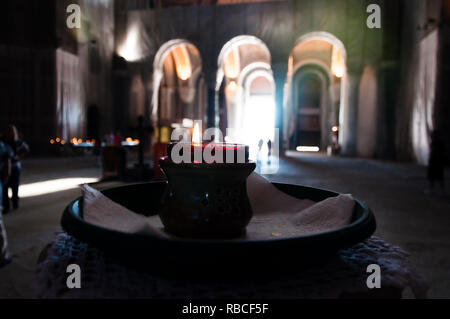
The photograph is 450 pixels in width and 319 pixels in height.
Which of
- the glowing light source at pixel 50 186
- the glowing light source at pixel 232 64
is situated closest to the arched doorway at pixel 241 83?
the glowing light source at pixel 232 64

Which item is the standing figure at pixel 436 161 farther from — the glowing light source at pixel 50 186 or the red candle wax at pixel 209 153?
the glowing light source at pixel 50 186

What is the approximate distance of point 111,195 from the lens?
50.6 inches

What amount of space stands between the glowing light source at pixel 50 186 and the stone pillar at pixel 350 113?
1269 cm

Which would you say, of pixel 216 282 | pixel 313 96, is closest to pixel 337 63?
pixel 313 96

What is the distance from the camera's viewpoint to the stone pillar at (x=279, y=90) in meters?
16.9

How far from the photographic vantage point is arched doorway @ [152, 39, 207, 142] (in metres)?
21.6

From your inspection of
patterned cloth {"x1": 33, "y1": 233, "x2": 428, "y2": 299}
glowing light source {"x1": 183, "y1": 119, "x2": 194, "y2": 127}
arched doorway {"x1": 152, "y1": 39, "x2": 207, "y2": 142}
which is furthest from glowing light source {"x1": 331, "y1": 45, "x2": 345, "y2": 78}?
patterned cloth {"x1": 33, "y1": 233, "x2": 428, "y2": 299}

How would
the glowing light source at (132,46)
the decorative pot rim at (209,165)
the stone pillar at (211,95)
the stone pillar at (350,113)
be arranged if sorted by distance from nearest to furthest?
the decorative pot rim at (209,165) < the stone pillar at (350,113) < the stone pillar at (211,95) < the glowing light source at (132,46)

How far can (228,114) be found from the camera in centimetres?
2497

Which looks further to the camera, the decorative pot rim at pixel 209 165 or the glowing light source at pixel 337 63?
the glowing light source at pixel 337 63

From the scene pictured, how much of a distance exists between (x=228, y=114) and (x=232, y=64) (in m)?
3.59

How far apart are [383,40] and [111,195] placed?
57.8 feet

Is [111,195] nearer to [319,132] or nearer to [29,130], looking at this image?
[29,130]

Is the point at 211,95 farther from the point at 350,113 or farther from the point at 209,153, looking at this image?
the point at 209,153
